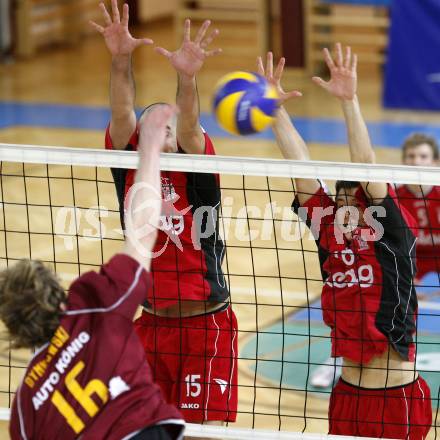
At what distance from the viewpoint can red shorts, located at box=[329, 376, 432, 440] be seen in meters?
5.42

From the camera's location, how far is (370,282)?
215 inches

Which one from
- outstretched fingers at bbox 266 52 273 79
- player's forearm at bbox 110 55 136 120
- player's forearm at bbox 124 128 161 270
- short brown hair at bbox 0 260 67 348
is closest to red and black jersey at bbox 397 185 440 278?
outstretched fingers at bbox 266 52 273 79

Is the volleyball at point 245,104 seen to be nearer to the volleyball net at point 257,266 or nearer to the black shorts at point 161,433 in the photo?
the volleyball net at point 257,266

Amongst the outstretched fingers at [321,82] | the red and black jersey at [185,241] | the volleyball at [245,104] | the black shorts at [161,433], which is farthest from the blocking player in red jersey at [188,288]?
the black shorts at [161,433]

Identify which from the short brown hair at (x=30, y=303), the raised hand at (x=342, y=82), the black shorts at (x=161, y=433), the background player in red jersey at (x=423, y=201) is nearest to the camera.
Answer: the short brown hair at (x=30, y=303)

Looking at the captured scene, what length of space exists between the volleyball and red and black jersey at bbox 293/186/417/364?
1.69 feet

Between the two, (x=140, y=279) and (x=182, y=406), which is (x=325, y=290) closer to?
(x=182, y=406)

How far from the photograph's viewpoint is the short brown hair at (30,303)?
383cm

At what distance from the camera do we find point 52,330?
3871 millimetres

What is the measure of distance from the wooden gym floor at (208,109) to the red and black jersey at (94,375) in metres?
2.83

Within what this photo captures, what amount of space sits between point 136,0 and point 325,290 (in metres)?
19.0

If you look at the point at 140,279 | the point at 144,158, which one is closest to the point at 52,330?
the point at 140,279

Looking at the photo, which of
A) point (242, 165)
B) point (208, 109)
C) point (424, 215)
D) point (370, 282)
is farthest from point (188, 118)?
point (208, 109)

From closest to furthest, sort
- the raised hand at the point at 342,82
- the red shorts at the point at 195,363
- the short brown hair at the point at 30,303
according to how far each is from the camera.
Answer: the short brown hair at the point at 30,303, the raised hand at the point at 342,82, the red shorts at the point at 195,363
